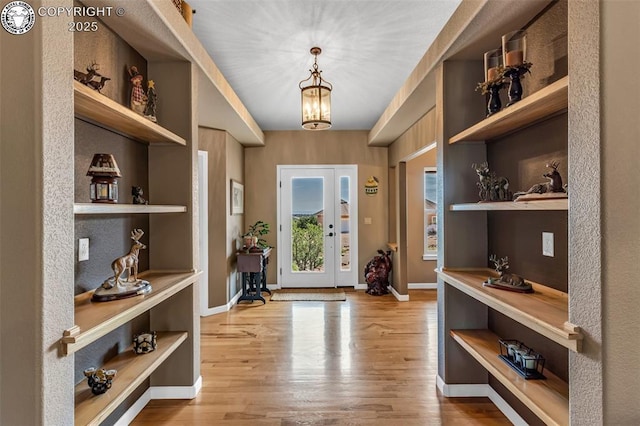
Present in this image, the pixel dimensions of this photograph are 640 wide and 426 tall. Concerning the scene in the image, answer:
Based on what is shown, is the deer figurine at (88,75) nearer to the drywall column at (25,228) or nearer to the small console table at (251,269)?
the drywall column at (25,228)

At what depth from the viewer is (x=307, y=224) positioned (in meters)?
5.86

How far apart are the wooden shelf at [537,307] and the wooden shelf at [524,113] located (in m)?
0.93

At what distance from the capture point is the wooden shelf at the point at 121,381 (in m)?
1.47

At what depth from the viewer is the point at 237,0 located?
2207 millimetres

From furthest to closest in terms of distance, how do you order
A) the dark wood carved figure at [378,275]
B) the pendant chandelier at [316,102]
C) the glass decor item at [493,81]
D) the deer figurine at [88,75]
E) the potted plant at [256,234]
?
the dark wood carved figure at [378,275] < the potted plant at [256,234] < the pendant chandelier at [316,102] < the glass decor item at [493,81] < the deer figurine at [88,75]

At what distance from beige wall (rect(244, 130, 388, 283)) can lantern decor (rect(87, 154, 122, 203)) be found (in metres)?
4.10

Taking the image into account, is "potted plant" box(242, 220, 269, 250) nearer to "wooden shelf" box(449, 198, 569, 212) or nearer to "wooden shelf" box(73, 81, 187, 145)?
"wooden shelf" box(73, 81, 187, 145)

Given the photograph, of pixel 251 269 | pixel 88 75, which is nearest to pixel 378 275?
pixel 251 269

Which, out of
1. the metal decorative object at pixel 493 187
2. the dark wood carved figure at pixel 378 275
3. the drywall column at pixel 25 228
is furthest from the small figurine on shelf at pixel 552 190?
→ the dark wood carved figure at pixel 378 275

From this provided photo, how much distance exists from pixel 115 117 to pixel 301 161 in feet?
13.5

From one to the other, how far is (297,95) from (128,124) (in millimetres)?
2379

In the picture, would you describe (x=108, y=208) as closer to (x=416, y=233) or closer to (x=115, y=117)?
(x=115, y=117)

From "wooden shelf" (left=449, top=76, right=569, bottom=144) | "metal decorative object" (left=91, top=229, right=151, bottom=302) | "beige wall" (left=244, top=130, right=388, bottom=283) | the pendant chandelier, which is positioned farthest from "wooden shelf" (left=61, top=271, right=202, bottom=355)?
"beige wall" (left=244, top=130, right=388, bottom=283)

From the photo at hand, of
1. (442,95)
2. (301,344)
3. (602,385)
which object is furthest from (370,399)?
(442,95)
